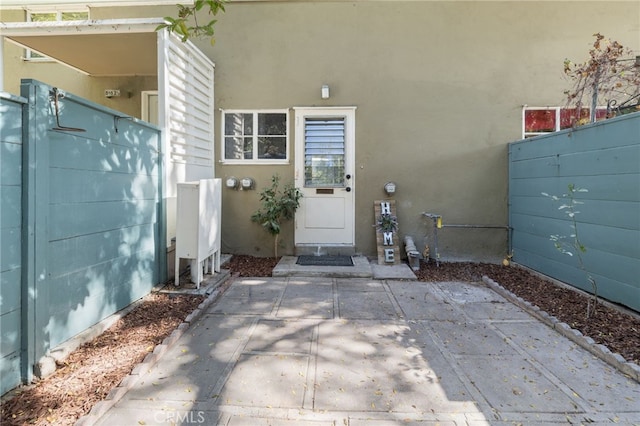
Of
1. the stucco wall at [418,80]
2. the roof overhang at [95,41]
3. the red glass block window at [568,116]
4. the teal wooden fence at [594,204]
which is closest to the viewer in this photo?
the teal wooden fence at [594,204]

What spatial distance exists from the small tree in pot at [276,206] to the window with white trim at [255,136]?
478 millimetres

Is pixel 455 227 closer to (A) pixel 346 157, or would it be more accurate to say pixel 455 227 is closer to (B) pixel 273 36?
(A) pixel 346 157

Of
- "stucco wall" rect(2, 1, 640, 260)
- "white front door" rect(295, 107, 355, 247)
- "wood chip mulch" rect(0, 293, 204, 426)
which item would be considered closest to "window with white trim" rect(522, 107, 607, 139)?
"stucco wall" rect(2, 1, 640, 260)

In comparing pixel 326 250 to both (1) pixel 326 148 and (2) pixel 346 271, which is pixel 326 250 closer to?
(2) pixel 346 271

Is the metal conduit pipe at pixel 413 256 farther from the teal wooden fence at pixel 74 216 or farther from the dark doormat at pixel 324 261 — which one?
the teal wooden fence at pixel 74 216

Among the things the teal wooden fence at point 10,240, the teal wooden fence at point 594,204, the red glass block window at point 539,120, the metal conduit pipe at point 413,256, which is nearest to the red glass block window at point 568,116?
the red glass block window at point 539,120

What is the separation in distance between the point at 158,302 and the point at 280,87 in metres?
4.03

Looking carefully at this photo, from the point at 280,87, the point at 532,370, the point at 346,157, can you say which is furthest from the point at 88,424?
the point at 280,87

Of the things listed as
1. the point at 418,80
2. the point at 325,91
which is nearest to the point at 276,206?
the point at 325,91

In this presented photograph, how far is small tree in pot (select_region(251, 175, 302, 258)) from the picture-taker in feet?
17.7

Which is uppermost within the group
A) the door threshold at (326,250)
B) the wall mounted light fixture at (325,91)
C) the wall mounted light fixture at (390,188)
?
the wall mounted light fixture at (325,91)

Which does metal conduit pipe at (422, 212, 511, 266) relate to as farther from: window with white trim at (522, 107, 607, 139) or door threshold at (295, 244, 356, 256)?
window with white trim at (522, 107, 607, 139)

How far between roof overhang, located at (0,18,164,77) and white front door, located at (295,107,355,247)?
2.50m

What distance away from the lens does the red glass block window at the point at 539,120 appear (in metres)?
5.63
